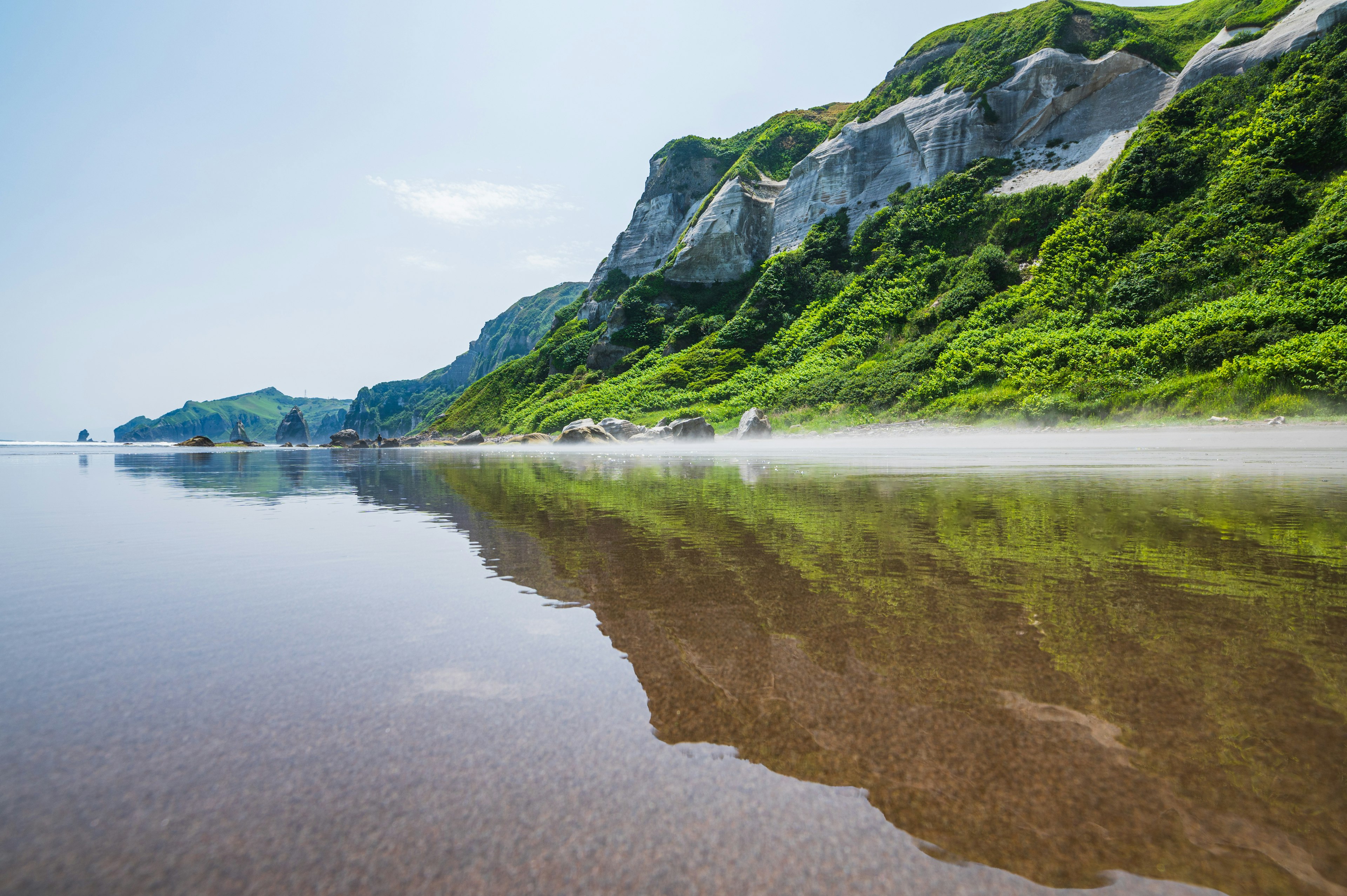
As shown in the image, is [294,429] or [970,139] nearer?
[970,139]

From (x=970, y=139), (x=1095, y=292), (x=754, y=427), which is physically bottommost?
(x=754, y=427)

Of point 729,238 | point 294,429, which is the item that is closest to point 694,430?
point 729,238

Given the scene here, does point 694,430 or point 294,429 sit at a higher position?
point 294,429

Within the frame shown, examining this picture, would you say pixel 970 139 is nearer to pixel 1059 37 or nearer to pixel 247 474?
pixel 1059 37

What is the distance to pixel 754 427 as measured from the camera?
33438mm

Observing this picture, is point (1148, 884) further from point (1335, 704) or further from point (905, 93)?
point (905, 93)

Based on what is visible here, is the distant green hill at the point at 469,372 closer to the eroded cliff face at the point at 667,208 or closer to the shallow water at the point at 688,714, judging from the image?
the eroded cliff face at the point at 667,208

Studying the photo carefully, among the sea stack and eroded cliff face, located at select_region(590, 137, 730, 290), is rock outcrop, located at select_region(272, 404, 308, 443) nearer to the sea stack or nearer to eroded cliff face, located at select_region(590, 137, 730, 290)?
the sea stack

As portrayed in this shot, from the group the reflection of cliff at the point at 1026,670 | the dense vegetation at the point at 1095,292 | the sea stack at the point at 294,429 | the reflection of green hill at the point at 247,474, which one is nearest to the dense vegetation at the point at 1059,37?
the dense vegetation at the point at 1095,292

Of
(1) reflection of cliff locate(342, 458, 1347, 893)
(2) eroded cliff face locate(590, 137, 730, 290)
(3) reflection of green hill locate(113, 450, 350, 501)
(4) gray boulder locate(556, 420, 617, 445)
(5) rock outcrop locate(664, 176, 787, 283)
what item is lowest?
(1) reflection of cliff locate(342, 458, 1347, 893)

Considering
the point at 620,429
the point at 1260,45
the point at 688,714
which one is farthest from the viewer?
the point at 620,429

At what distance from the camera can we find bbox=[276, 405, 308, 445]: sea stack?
→ 159m

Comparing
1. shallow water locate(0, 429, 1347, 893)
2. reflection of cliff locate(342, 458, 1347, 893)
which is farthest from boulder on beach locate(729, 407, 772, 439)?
shallow water locate(0, 429, 1347, 893)

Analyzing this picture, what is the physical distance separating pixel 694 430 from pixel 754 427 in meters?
4.07
